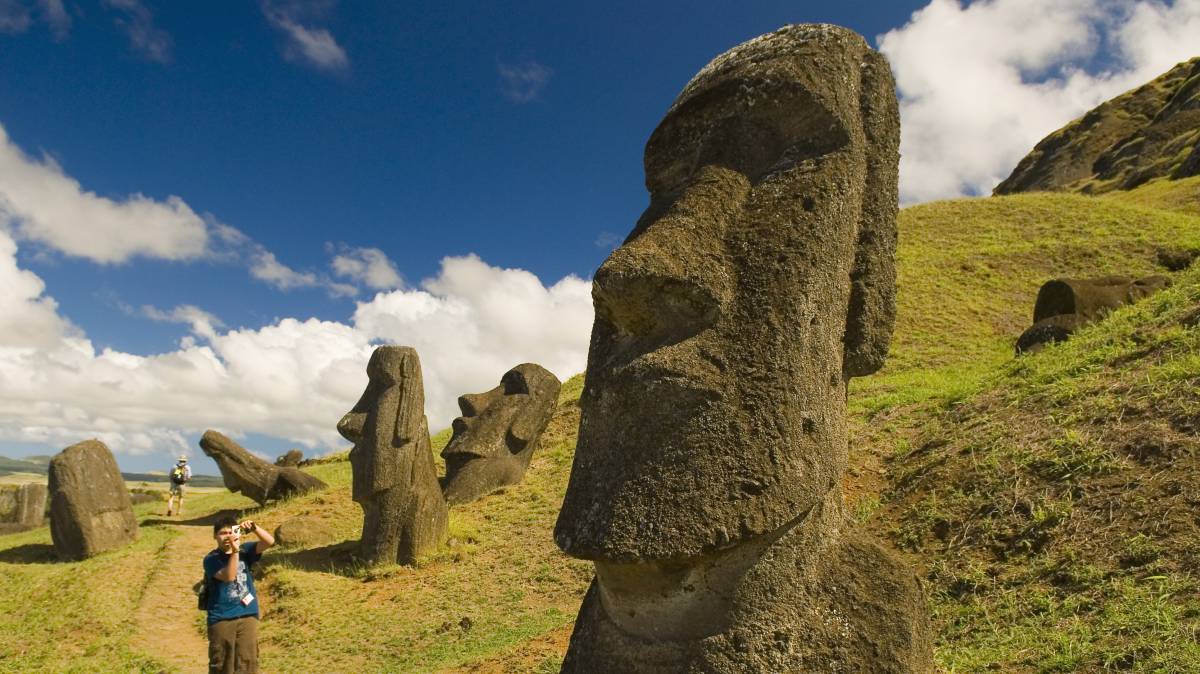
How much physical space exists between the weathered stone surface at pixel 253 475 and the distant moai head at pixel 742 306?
15.0 m

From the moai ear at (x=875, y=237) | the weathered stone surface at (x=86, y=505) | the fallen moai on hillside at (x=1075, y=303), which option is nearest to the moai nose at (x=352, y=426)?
the weathered stone surface at (x=86, y=505)

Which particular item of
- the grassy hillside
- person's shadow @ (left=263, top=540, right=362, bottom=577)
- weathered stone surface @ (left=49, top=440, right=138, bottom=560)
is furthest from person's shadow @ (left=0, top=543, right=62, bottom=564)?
person's shadow @ (left=263, top=540, right=362, bottom=577)

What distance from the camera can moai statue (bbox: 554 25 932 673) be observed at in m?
2.56

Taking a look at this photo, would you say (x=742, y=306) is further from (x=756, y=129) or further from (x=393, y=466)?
(x=393, y=466)

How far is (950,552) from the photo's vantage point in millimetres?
6328

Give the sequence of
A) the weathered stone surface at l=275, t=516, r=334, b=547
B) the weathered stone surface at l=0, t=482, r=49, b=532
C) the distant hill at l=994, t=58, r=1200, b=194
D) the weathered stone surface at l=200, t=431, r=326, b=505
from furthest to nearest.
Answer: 1. the distant hill at l=994, t=58, r=1200, b=194
2. the weathered stone surface at l=0, t=482, r=49, b=532
3. the weathered stone surface at l=200, t=431, r=326, b=505
4. the weathered stone surface at l=275, t=516, r=334, b=547

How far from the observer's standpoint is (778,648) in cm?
267

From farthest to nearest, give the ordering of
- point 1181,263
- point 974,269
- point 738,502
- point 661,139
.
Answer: point 974,269
point 1181,263
point 661,139
point 738,502

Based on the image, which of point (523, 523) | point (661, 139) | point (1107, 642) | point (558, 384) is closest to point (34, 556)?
point (523, 523)

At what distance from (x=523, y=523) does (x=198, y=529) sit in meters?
7.27

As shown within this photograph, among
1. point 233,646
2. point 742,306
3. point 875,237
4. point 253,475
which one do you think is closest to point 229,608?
point 233,646

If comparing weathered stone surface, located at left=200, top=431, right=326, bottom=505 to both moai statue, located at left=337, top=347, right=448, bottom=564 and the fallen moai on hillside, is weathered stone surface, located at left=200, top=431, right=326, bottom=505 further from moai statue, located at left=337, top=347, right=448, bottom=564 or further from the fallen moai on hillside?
the fallen moai on hillside

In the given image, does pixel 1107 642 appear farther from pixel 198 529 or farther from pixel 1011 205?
pixel 1011 205

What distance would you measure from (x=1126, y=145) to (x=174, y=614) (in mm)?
62169
